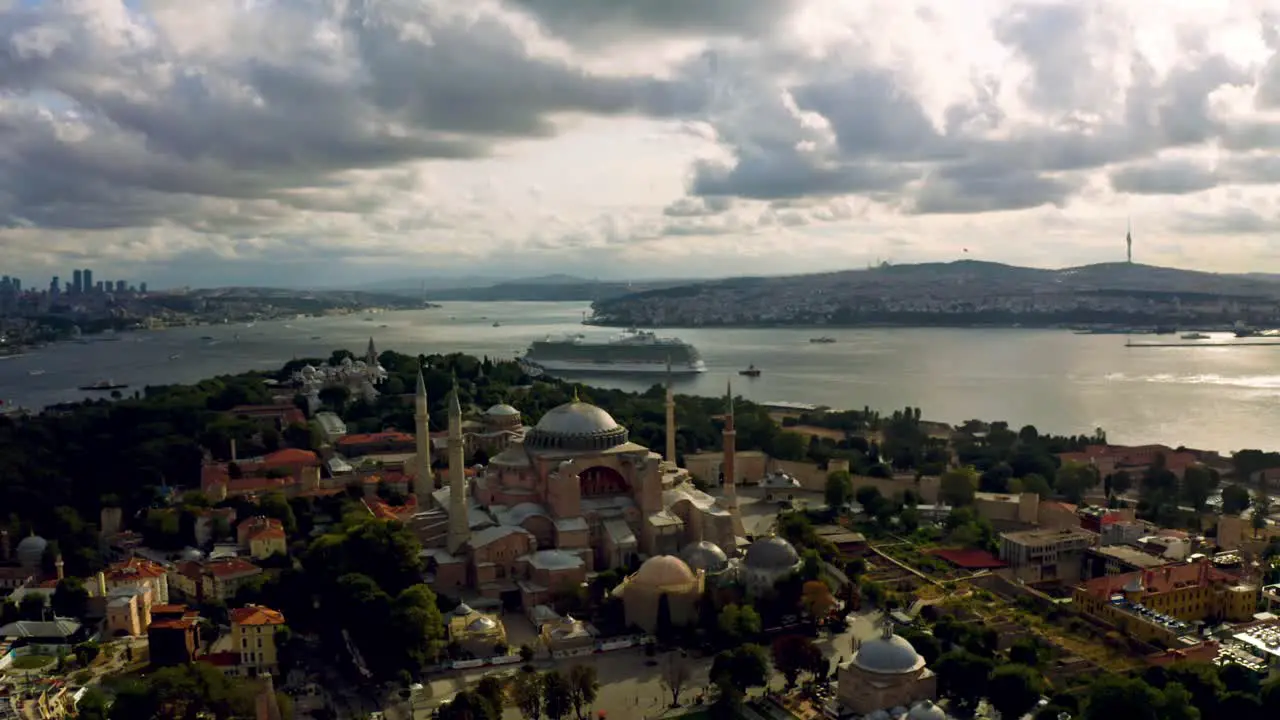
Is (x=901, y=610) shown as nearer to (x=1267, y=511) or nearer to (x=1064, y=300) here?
(x=1267, y=511)

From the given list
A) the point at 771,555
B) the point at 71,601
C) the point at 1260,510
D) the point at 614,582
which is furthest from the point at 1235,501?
the point at 71,601

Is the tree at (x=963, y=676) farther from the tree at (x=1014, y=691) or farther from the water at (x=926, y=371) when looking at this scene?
the water at (x=926, y=371)

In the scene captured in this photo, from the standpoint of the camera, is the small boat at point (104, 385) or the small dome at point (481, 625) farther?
the small boat at point (104, 385)

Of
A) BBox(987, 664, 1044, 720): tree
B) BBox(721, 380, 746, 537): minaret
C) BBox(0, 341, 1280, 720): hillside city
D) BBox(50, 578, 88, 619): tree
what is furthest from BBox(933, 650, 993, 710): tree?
BBox(50, 578, 88, 619): tree

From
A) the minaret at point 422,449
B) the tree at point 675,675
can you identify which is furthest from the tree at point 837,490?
the tree at point 675,675

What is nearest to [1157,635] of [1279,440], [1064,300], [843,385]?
[1279,440]

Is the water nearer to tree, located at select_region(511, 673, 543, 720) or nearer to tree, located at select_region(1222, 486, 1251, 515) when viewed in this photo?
tree, located at select_region(1222, 486, 1251, 515)

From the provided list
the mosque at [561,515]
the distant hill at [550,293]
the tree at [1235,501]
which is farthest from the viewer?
the distant hill at [550,293]
